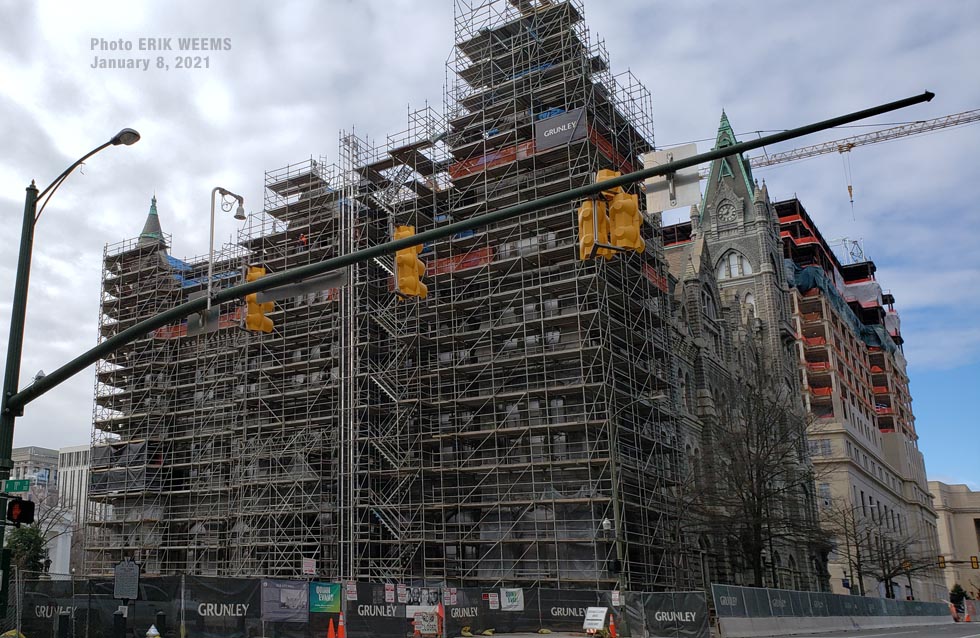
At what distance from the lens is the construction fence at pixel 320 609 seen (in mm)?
23250

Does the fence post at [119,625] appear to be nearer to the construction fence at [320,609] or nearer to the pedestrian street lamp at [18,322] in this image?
the construction fence at [320,609]

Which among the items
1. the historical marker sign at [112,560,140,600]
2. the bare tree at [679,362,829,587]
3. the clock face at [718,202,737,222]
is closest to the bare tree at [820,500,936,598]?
the bare tree at [679,362,829,587]

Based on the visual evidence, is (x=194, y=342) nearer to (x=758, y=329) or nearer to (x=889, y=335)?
(x=758, y=329)

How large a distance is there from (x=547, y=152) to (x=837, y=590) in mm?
61486

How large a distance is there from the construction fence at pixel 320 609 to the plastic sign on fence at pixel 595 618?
0.65 m

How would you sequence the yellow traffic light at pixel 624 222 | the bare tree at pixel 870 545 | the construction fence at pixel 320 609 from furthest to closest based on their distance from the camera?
the bare tree at pixel 870 545 → the construction fence at pixel 320 609 → the yellow traffic light at pixel 624 222

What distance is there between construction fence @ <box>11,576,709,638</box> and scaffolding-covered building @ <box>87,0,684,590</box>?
4.28 m

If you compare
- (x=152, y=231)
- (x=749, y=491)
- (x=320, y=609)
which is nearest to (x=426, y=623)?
(x=320, y=609)

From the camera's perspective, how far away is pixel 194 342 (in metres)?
54.8

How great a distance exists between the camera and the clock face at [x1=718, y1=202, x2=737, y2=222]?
8638 cm

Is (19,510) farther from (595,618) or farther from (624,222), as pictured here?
(595,618)

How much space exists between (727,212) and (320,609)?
68.7 metres

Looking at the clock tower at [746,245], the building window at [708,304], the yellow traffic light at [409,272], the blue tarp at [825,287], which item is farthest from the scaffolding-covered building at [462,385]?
the blue tarp at [825,287]

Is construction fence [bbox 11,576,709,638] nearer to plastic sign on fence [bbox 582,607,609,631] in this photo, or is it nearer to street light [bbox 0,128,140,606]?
plastic sign on fence [bbox 582,607,609,631]
